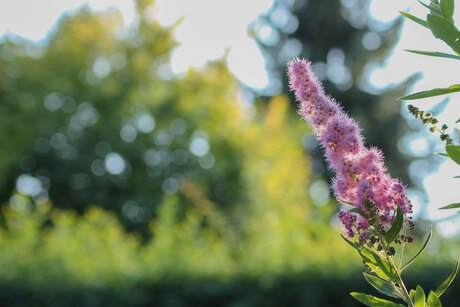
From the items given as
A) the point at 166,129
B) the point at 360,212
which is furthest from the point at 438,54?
the point at 166,129

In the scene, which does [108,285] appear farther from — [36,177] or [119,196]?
[36,177]

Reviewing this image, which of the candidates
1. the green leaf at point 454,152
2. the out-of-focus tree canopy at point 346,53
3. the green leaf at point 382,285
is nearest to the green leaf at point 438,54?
the green leaf at point 454,152

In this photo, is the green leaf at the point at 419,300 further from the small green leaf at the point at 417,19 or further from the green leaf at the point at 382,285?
the small green leaf at the point at 417,19

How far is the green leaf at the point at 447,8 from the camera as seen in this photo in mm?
1234

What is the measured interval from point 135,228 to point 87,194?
2.43 m

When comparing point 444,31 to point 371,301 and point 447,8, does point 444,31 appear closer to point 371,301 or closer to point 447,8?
point 447,8

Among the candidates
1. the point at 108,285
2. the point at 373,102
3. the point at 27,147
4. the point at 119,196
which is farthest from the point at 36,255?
the point at 373,102

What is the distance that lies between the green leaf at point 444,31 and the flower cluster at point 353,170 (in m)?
0.27

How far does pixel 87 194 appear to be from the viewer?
1905 centimetres

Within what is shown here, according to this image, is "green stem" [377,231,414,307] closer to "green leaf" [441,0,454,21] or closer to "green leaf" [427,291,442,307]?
"green leaf" [427,291,442,307]

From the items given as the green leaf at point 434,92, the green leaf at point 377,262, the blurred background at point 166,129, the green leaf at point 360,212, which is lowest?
the green leaf at point 377,262

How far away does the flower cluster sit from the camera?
1221mm

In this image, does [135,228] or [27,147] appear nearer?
[135,228]

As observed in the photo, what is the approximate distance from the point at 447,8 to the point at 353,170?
0.43 metres
